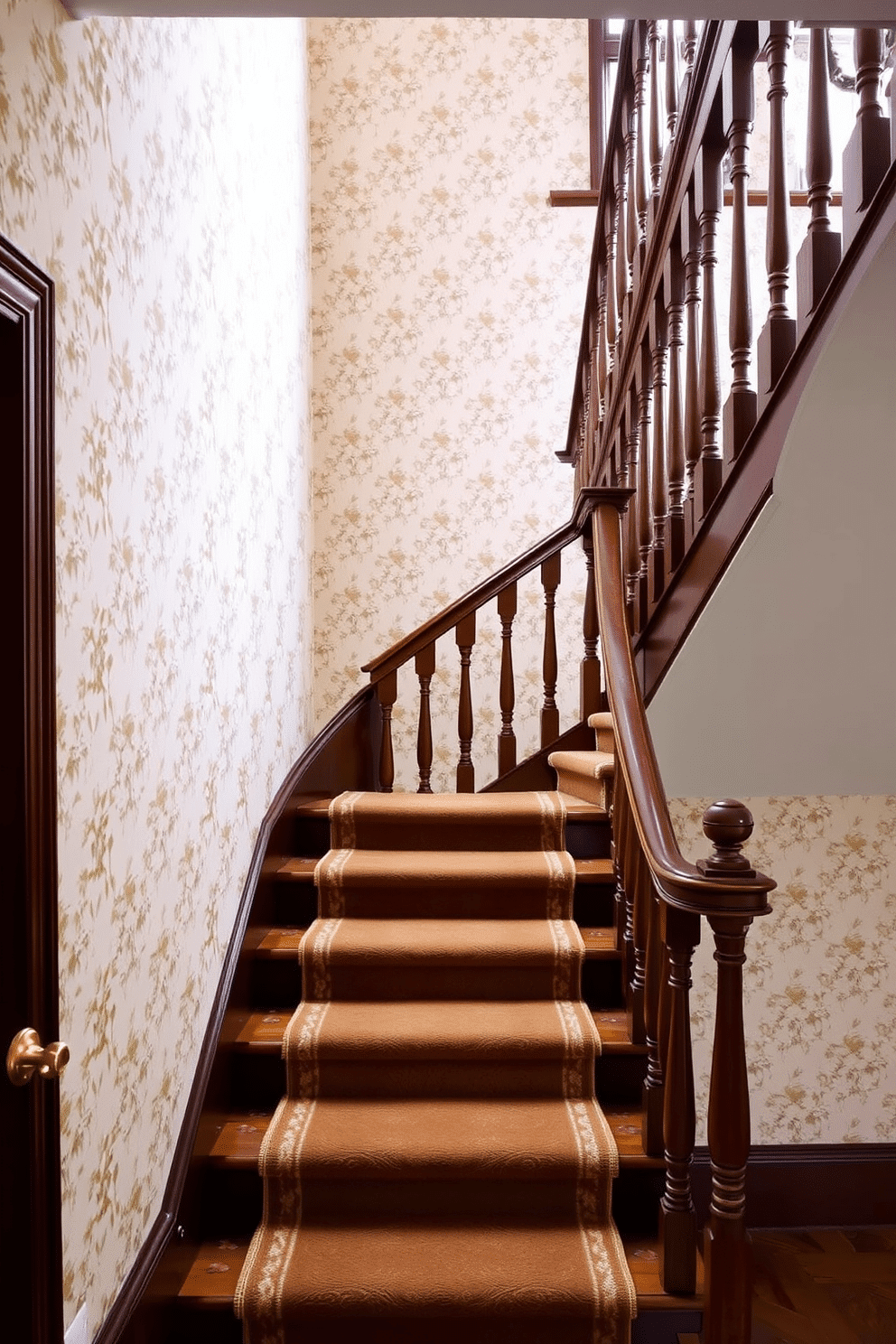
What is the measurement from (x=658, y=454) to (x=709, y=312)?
1.81 feet

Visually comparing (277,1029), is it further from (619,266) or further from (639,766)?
(619,266)

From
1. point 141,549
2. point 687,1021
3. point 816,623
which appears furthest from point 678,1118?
point 141,549

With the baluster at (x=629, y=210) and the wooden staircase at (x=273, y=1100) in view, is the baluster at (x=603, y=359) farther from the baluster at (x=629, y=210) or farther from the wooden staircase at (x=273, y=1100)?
the wooden staircase at (x=273, y=1100)

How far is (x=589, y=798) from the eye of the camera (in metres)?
3.10

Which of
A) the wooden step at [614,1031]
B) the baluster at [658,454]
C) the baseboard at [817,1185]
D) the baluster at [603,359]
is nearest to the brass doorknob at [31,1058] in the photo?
the wooden step at [614,1031]

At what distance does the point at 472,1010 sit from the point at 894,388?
1736 mm

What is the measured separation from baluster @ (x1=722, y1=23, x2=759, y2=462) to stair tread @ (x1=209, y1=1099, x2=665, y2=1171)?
153 cm

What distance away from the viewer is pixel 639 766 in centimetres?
226

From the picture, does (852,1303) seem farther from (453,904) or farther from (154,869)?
(154,869)

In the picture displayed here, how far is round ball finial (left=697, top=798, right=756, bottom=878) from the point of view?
5.57ft

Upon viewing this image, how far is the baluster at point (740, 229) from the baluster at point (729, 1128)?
86 centimetres

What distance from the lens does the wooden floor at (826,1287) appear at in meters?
2.82

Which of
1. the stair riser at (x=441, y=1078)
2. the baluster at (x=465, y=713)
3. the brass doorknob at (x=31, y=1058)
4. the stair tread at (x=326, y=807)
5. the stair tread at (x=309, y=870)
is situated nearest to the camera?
the brass doorknob at (x=31, y=1058)

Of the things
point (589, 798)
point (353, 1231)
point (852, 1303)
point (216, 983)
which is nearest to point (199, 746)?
point (216, 983)
